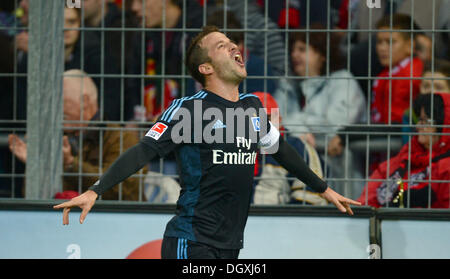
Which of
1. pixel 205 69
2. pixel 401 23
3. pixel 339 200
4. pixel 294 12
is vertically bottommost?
pixel 339 200

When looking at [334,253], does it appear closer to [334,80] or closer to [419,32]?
[334,80]

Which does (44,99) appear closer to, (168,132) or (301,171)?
(168,132)

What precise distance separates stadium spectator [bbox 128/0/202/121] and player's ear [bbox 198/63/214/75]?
138cm

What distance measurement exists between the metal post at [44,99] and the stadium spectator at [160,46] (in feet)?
1.95

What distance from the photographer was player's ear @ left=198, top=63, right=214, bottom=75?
449 centimetres

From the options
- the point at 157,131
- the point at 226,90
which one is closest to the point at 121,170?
the point at 157,131

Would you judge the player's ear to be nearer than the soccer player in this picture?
No

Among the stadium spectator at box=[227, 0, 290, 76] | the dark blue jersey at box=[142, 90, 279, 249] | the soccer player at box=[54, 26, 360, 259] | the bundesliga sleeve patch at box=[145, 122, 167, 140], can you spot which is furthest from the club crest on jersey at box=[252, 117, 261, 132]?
the stadium spectator at box=[227, 0, 290, 76]

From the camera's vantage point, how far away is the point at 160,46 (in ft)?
19.9

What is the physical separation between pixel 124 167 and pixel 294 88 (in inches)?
83.8

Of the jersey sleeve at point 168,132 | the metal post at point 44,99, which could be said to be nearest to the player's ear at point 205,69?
the jersey sleeve at point 168,132

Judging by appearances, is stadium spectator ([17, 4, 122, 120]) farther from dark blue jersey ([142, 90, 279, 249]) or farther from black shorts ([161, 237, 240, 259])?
black shorts ([161, 237, 240, 259])

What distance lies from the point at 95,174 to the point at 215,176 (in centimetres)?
164
